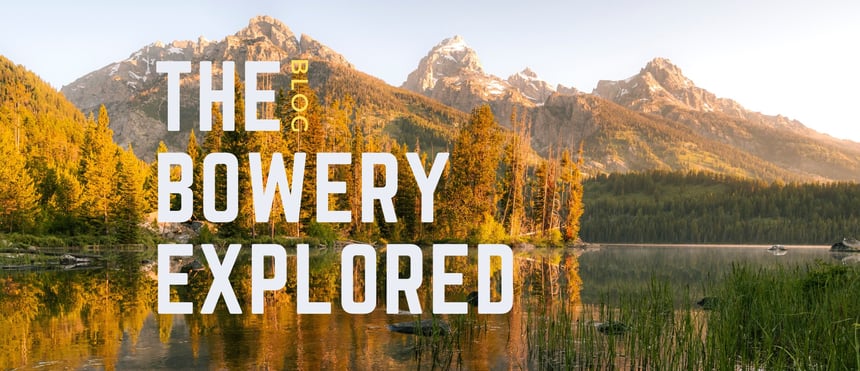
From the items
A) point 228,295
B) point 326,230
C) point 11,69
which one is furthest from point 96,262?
point 11,69

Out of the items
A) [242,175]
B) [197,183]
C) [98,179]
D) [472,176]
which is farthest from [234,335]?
[197,183]

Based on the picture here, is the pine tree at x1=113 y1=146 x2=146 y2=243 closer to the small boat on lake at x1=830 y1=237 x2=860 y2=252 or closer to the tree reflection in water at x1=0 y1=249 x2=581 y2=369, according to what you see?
the tree reflection in water at x1=0 y1=249 x2=581 y2=369

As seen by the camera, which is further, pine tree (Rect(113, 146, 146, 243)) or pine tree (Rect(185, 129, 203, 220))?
pine tree (Rect(185, 129, 203, 220))

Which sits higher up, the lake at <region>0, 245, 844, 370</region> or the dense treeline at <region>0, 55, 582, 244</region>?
the dense treeline at <region>0, 55, 582, 244</region>

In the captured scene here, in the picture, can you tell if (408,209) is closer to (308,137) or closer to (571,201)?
(308,137)

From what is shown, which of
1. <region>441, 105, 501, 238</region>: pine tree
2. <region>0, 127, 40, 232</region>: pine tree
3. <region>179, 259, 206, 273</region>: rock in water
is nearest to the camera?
<region>179, 259, 206, 273</region>: rock in water

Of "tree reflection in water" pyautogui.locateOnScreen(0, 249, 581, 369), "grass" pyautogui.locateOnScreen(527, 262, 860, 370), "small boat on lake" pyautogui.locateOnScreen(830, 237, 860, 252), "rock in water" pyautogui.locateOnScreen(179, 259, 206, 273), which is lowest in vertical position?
"small boat on lake" pyautogui.locateOnScreen(830, 237, 860, 252)

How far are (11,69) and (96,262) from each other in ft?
598

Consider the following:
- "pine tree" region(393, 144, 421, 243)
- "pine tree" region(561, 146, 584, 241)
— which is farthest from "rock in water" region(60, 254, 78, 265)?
"pine tree" region(561, 146, 584, 241)

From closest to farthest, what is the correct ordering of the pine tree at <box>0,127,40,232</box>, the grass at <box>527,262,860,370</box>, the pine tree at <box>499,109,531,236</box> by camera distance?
the grass at <box>527,262,860,370</box>
the pine tree at <box>0,127,40,232</box>
the pine tree at <box>499,109,531,236</box>

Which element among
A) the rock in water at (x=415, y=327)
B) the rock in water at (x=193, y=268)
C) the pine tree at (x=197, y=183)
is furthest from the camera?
the pine tree at (x=197, y=183)

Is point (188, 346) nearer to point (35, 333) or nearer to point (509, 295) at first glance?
A: point (35, 333)

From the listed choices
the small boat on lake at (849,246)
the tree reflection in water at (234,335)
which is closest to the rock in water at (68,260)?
the tree reflection in water at (234,335)

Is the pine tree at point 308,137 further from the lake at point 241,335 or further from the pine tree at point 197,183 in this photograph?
the lake at point 241,335
